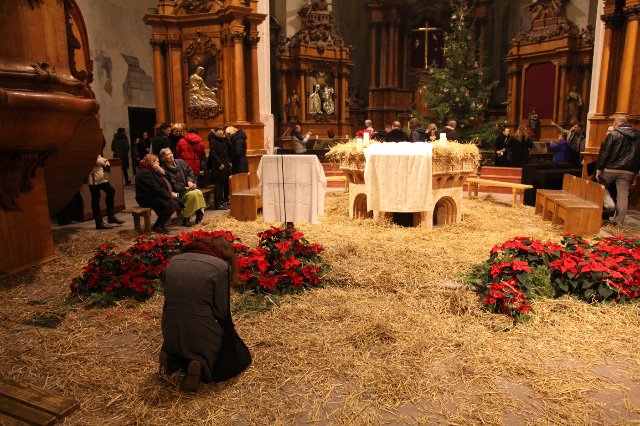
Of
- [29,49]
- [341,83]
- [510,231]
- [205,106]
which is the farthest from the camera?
[341,83]

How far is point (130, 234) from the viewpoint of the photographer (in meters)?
7.24

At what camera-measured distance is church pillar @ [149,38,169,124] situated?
1152 centimetres

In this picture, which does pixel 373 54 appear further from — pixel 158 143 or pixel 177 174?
pixel 177 174

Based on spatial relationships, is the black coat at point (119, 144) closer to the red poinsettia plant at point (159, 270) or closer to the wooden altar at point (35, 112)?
the wooden altar at point (35, 112)

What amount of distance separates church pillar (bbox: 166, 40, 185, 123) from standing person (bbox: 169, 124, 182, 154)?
212 centimetres

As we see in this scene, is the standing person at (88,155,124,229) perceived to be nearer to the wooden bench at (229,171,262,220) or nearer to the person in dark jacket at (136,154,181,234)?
the person in dark jacket at (136,154,181,234)

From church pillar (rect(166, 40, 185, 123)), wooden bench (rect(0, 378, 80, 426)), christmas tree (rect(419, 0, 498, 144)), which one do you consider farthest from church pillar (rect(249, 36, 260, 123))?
wooden bench (rect(0, 378, 80, 426))

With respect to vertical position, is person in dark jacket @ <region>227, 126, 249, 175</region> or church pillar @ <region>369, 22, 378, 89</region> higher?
church pillar @ <region>369, 22, 378, 89</region>

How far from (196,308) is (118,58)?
13879 millimetres

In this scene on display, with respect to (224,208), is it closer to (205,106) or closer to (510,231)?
(205,106)

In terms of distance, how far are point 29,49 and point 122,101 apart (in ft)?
36.1

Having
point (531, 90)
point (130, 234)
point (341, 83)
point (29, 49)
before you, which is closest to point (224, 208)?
point (130, 234)

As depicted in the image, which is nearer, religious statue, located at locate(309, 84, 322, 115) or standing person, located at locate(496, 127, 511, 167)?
standing person, located at locate(496, 127, 511, 167)

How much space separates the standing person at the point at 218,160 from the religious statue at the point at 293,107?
8.16m
